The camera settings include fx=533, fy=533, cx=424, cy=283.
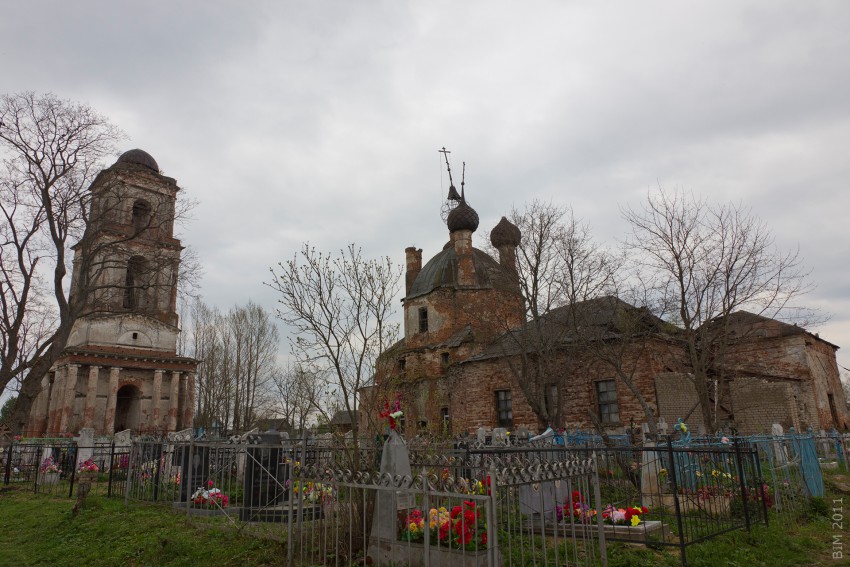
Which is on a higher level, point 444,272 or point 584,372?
point 444,272

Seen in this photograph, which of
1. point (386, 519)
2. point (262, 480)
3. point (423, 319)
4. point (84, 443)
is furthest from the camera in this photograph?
point (423, 319)

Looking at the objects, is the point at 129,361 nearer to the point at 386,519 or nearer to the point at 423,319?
the point at 423,319

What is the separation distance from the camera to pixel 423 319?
104 ft

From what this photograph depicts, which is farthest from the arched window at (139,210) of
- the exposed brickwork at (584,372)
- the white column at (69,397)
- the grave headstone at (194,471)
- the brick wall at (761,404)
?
the brick wall at (761,404)

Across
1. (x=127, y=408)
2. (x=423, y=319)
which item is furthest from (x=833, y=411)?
(x=127, y=408)

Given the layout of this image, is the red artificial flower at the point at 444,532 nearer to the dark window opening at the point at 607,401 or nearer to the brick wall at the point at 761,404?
the brick wall at the point at 761,404

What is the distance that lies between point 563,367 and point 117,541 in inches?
738

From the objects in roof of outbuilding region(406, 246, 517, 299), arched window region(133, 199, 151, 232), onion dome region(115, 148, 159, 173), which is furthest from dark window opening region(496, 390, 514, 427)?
onion dome region(115, 148, 159, 173)

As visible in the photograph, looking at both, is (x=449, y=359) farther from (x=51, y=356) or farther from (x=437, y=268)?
(x=51, y=356)

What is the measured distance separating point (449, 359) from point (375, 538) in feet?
74.8

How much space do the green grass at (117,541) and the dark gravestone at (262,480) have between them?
1.04m

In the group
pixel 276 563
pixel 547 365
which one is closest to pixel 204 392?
pixel 547 365

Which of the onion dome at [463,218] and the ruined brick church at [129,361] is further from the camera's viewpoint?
the onion dome at [463,218]

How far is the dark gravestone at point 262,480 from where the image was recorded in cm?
933
